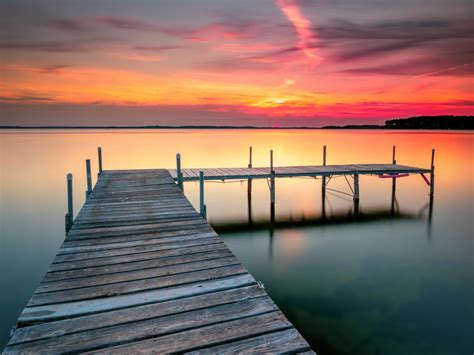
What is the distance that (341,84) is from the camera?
38469 mm

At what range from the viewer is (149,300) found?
346 centimetres

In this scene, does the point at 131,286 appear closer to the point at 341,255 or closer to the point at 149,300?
the point at 149,300

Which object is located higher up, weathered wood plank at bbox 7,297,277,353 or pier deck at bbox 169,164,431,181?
pier deck at bbox 169,164,431,181

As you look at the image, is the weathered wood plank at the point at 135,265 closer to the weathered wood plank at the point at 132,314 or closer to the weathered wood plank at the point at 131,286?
the weathered wood plank at the point at 131,286

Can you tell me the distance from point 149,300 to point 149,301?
0.02m

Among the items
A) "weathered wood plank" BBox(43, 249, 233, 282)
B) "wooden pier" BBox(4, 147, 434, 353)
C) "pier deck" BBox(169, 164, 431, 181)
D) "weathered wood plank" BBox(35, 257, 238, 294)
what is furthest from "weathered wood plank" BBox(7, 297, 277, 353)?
"pier deck" BBox(169, 164, 431, 181)

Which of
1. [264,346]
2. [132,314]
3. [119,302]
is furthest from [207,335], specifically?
[119,302]

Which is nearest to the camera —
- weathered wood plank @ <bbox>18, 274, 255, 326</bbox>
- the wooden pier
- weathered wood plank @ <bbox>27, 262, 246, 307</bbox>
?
the wooden pier

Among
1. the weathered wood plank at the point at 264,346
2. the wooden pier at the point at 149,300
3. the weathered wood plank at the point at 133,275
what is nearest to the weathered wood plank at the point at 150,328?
the wooden pier at the point at 149,300

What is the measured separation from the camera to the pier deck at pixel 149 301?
273 cm

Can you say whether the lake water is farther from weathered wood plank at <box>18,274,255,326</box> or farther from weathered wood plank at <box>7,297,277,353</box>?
weathered wood plank at <box>7,297,277,353</box>

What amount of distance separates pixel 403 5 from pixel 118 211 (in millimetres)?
22062

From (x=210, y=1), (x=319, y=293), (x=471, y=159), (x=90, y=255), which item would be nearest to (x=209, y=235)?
(x=90, y=255)

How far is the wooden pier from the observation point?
273cm
